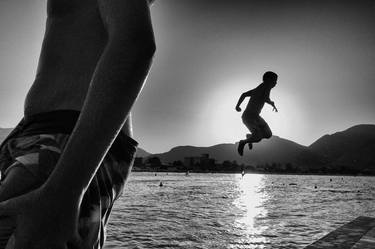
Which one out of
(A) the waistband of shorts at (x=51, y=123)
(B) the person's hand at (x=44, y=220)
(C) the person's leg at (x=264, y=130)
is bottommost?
(B) the person's hand at (x=44, y=220)

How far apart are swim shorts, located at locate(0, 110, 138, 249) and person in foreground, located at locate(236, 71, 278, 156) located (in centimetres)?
391

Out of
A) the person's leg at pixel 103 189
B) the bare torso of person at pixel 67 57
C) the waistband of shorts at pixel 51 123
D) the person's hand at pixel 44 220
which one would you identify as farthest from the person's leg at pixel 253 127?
the person's hand at pixel 44 220

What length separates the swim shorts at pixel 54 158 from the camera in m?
1.07

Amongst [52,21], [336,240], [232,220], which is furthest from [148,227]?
[52,21]

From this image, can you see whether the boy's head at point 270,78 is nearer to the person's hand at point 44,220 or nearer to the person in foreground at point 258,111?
the person in foreground at point 258,111

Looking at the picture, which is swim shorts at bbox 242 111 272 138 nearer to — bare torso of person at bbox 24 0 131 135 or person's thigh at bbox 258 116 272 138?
person's thigh at bbox 258 116 272 138

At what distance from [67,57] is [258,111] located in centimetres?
469

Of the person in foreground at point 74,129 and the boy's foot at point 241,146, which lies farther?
the boy's foot at point 241,146

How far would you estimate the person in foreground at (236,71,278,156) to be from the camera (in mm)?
5031

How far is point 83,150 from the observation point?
3.04 feet

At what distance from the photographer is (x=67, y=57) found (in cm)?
127

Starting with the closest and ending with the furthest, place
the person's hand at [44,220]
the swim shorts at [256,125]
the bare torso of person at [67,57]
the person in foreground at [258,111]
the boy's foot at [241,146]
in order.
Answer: the person's hand at [44,220] → the bare torso of person at [67,57] → the person in foreground at [258,111] → the swim shorts at [256,125] → the boy's foot at [241,146]

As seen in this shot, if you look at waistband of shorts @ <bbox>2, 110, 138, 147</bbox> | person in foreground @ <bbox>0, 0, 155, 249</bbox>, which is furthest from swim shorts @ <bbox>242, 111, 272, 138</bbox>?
waistband of shorts @ <bbox>2, 110, 138, 147</bbox>

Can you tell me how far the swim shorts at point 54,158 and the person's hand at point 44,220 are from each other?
11 centimetres
